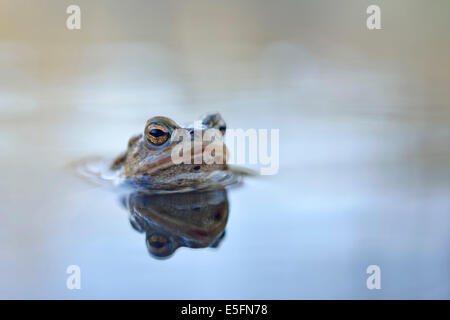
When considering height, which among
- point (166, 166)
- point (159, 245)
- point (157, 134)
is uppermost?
point (157, 134)

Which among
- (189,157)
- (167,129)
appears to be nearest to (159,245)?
(189,157)

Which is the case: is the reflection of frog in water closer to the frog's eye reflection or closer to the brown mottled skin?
the frog's eye reflection

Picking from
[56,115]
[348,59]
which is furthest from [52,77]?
[348,59]

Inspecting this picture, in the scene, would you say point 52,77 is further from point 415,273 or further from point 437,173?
point 415,273

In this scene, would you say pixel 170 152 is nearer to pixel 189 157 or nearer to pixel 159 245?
pixel 189 157
